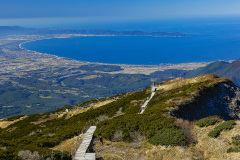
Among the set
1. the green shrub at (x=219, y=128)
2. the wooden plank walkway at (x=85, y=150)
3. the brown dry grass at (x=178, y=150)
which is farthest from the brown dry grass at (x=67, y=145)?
the green shrub at (x=219, y=128)

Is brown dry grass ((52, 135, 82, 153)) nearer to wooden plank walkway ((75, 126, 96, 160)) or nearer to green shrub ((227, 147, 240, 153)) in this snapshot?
wooden plank walkway ((75, 126, 96, 160))

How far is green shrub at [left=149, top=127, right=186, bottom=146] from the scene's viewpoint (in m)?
17.0

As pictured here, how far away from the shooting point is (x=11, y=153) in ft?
52.2

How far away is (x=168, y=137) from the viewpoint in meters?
17.7

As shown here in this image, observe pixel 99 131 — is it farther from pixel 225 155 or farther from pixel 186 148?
pixel 225 155

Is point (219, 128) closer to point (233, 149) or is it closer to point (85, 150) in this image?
point (233, 149)

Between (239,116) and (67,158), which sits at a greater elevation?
(67,158)

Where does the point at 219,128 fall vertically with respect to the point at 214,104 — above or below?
above

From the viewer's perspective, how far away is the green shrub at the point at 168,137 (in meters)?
17.0

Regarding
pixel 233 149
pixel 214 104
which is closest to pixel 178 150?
pixel 233 149

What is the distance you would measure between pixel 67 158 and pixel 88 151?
2.21 metres

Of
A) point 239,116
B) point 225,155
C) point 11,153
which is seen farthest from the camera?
point 239,116

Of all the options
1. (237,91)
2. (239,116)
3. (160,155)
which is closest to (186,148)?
(160,155)

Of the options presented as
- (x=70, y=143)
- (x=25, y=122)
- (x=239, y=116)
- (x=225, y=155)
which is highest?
(x=225, y=155)
